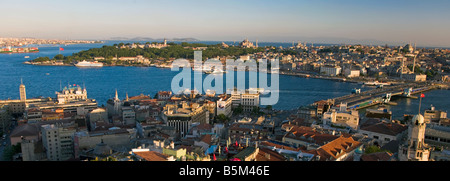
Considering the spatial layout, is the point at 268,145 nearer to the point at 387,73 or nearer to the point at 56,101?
the point at 56,101

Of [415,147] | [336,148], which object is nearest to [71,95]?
[336,148]

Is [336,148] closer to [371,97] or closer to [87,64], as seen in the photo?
[371,97]

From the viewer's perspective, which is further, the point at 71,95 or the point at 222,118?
the point at 71,95

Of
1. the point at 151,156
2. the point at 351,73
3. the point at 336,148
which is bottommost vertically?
the point at 351,73

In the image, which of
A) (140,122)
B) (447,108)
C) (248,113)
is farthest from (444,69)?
(140,122)

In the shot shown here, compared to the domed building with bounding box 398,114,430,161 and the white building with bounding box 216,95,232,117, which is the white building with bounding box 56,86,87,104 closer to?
the white building with bounding box 216,95,232,117

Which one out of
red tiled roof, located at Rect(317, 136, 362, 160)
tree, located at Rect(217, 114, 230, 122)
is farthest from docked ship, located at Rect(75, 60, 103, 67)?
red tiled roof, located at Rect(317, 136, 362, 160)

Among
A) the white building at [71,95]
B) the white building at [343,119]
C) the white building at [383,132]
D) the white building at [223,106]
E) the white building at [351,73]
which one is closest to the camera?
the white building at [383,132]

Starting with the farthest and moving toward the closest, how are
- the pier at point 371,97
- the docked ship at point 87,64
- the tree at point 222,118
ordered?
the docked ship at point 87,64 < the pier at point 371,97 < the tree at point 222,118

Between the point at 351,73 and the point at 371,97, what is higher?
the point at 351,73

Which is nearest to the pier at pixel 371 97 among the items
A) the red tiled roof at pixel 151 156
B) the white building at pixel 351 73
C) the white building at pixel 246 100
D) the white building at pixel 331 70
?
the white building at pixel 246 100

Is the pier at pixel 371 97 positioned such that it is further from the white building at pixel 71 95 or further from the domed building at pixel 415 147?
the white building at pixel 71 95
